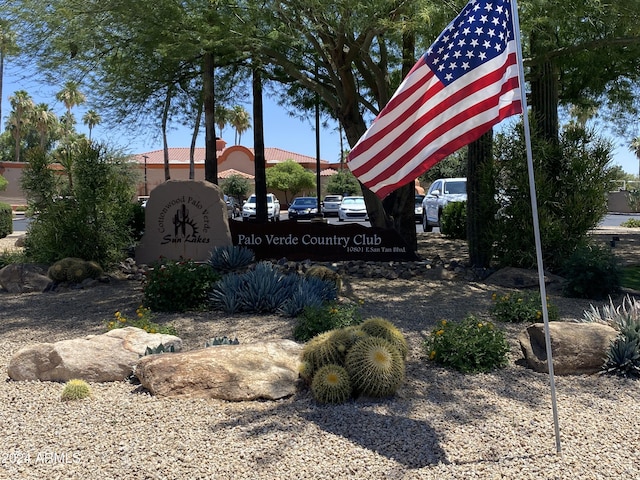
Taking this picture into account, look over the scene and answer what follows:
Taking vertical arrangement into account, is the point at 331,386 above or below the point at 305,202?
below

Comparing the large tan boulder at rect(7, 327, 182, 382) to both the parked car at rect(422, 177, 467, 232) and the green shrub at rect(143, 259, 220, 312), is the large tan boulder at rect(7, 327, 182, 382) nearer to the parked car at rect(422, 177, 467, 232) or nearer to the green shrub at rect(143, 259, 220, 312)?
the green shrub at rect(143, 259, 220, 312)

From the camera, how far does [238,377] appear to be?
5.31 metres

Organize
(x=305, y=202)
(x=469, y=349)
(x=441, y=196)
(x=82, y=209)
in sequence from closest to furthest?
(x=469, y=349) < (x=82, y=209) < (x=441, y=196) < (x=305, y=202)

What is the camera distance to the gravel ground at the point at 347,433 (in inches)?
158

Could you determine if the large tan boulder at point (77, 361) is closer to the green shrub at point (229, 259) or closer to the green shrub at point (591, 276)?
the green shrub at point (229, 259)

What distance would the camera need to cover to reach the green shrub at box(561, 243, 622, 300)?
959 cm

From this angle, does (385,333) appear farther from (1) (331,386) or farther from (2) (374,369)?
(1) (331,386)

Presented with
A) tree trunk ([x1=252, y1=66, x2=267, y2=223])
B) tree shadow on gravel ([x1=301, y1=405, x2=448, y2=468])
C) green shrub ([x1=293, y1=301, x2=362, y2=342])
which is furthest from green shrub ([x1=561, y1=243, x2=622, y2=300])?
tree trunk ([x1=252, y1=66, x2=267, y2=223])

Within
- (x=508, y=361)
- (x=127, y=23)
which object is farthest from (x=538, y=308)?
(x=127, y=23)

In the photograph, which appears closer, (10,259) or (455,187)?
(10,259)

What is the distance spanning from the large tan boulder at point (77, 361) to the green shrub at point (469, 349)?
104 inches

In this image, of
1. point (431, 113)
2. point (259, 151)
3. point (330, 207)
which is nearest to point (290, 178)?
point (330, 207)

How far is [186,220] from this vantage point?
12375 millimetres

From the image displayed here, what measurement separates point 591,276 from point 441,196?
13.3 metres
